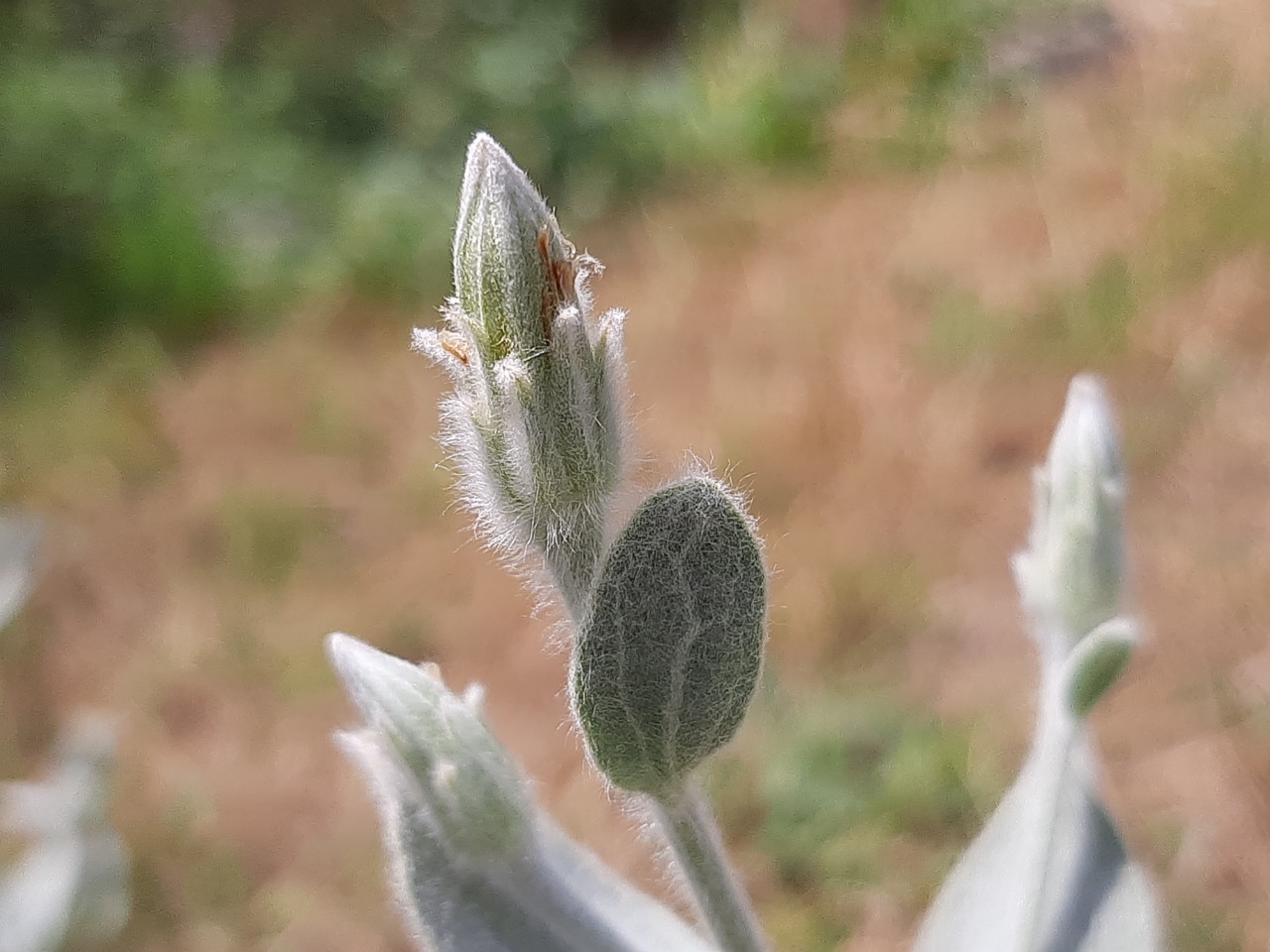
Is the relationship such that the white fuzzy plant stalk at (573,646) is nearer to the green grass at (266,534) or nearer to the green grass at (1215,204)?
the green grass at (266,534)

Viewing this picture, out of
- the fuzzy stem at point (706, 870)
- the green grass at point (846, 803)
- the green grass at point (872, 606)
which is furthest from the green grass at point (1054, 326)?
the fuzzy stem at point (706, 870)

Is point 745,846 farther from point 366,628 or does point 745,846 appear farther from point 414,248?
point 414,248

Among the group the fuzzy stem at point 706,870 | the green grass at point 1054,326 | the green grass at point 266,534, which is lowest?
the fuzzy stem at point 706,870

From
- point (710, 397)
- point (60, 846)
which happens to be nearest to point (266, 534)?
point (710, 397)

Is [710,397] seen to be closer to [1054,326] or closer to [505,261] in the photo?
[1054,326]

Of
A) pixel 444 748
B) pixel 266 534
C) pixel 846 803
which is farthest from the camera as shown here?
pixel 266 534

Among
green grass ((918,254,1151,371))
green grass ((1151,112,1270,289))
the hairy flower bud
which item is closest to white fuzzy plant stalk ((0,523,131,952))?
the hairy flower bud
